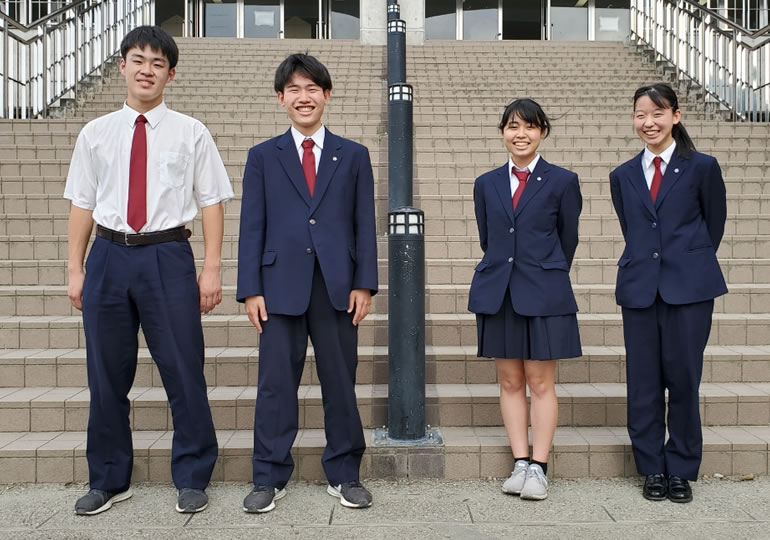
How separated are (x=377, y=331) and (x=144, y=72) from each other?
201 centimetres

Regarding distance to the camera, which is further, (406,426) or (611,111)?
(611,111)

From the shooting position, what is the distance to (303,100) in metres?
2.87

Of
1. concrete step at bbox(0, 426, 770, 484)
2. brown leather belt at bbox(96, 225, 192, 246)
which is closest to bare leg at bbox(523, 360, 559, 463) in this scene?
concrete step at bbox(0, 426, 770, 484)

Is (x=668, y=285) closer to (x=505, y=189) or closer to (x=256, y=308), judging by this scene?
(x=505, y=189)

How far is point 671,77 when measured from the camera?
1073 centimetres

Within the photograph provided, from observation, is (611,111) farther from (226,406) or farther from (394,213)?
(226,406)

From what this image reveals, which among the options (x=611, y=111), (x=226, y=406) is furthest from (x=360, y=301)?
(x=611, y=111)

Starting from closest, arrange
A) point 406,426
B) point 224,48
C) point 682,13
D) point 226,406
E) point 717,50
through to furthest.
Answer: point 406,426 → point 226,406 → point 717,50 → point 682,13 → point 224,48

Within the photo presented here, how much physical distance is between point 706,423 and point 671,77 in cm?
850

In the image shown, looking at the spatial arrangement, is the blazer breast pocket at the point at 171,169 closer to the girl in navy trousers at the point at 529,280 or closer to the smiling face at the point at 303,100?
the smiling face at the point at 303,100

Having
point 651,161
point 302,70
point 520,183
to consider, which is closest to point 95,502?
point 302,70

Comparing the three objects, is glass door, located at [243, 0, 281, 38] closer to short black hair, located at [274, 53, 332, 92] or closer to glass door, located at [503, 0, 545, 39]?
glass door, located at [503, 0, 545, 39]

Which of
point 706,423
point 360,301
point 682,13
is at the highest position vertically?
point 682,13

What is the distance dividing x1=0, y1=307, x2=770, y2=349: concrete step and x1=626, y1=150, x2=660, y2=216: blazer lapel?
1.30m
